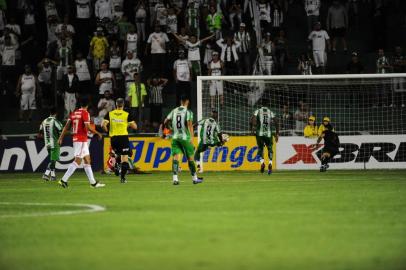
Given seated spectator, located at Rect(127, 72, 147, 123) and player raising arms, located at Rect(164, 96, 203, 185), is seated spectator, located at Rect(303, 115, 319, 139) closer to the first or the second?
seated spectator, located at Rect(127, 72, 147, 123)

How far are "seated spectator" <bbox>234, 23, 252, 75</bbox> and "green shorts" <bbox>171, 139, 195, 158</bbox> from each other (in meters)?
11.5

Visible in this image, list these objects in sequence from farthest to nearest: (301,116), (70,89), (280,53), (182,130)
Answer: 1. (280,53)
2. (70,89)
3. (301,116)
4. (182,130)

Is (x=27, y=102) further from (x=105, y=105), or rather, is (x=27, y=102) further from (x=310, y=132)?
(x=310, y=132)

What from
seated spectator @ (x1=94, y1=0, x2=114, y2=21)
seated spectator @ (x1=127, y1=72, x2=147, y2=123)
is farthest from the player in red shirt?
seated spectator @ (x1=94, y1=0, x2=114, y2=21)

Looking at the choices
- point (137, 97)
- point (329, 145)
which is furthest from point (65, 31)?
point (329, 145)

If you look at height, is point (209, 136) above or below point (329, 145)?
above

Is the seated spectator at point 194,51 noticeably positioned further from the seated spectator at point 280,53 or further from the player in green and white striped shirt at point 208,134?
the player in green and white striped shirt at point 208,134

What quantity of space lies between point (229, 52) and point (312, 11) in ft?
12.5

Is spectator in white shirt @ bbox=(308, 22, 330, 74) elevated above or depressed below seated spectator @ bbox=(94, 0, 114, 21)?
below

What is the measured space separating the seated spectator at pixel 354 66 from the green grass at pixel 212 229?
39.8 ft

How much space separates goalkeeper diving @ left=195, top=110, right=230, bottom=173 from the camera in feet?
99.5

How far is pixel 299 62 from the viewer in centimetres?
3512

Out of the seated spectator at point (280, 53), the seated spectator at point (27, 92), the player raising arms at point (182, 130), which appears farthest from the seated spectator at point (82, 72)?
the player raising arms at point (182, 130)

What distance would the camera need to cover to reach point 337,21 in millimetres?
36312
